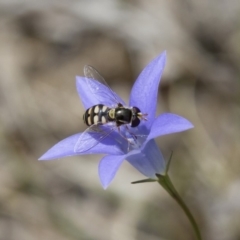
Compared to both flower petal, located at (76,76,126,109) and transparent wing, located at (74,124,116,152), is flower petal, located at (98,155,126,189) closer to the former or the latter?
transparent wing, located at (74,124,116,152)

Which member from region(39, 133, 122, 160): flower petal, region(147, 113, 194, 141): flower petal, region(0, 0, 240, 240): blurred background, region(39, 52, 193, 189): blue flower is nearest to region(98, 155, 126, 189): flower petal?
region(39, 52, 193, 189): blue flower

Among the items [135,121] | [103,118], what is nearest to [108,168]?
[103,118]

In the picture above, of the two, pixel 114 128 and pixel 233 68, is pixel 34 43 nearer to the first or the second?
pixel 233 68

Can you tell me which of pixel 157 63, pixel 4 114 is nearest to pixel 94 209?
pixel 4 114

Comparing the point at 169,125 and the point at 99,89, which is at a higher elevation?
the point at 99,89

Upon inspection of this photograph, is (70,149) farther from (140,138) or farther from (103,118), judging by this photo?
(140,138)

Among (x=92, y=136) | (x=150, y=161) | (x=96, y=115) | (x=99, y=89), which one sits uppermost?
(x=99, y=89)
